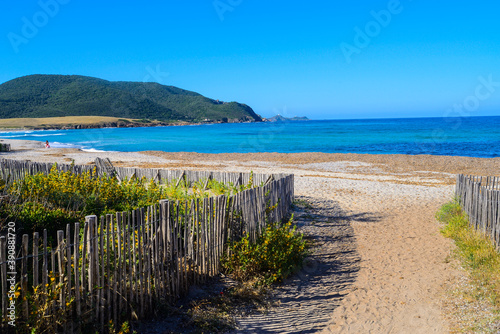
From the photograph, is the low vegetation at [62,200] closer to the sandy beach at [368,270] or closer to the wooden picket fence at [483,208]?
the sandy beach at [368,270]

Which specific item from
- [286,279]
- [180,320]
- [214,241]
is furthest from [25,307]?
[286,279]

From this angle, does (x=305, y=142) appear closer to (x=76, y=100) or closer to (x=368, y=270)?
(x=368, y=270)

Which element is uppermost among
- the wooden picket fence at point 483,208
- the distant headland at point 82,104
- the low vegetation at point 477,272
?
the distant headland at point 82,104

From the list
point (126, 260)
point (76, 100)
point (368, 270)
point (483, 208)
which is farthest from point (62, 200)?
point (76, 100)

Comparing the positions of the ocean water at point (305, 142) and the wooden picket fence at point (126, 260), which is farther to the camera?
the ocean water at point (305, 142)

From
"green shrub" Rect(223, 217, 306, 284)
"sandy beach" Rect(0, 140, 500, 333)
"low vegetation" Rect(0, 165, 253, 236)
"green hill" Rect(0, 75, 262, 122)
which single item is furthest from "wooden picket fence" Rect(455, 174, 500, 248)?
"green hill" Rect(0, 75, 262, 122)

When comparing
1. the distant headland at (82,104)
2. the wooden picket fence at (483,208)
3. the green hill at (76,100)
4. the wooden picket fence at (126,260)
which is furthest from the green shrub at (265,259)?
the green hill at (76,100)

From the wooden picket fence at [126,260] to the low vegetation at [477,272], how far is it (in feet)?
12.0

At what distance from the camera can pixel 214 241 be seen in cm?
640

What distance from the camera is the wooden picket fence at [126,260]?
3.72 metres

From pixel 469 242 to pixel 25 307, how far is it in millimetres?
7566

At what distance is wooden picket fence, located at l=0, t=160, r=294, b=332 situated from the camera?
372cm

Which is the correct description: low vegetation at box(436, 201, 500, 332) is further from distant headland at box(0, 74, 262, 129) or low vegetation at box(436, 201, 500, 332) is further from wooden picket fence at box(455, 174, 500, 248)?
distant headland at box(0, 74, 262, 129)

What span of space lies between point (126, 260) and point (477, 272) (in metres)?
5.64
